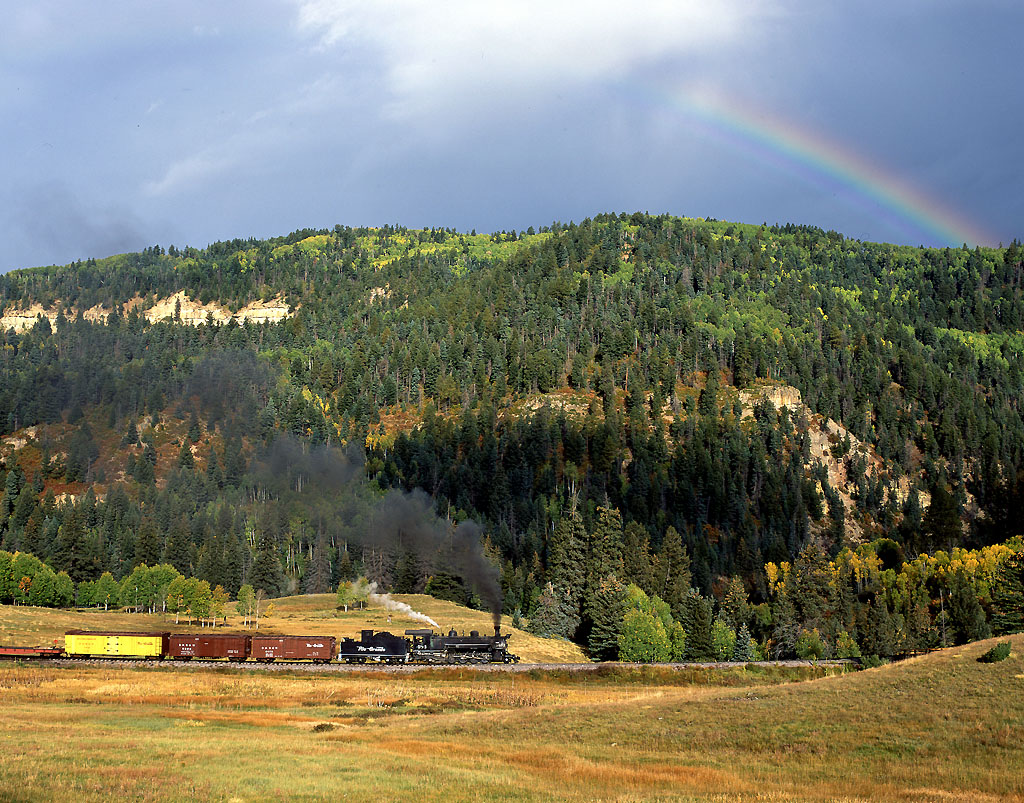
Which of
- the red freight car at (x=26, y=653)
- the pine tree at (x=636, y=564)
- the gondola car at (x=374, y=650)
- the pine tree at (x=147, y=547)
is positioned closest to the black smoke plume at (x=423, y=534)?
the pine tree at (x=636, y=564)

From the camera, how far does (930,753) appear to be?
45.0 m

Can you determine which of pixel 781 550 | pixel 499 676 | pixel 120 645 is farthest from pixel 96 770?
pixel 781 550

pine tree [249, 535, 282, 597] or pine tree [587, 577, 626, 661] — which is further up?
pine tree [249, 535, 282, 597]

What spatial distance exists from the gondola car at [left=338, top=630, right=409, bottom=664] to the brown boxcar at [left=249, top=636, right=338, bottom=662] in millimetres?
1721

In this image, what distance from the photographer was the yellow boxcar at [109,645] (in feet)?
311

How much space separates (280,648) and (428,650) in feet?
50.7

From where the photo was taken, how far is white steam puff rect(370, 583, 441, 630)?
134250 mm

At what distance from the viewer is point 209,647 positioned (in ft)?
317

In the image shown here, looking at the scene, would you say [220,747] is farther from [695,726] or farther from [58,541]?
[58,541]

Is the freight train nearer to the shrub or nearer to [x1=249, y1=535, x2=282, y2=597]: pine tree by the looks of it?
the shrub

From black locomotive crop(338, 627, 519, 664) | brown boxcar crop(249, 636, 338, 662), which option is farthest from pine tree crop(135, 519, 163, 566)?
black locomotive crop(338, 627, 519, 664)

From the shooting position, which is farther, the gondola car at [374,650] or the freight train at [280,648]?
the gondola car at [374,650]

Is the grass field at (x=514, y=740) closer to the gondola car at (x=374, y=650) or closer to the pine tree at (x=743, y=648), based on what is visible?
the gondola car at (x=374, y=650)

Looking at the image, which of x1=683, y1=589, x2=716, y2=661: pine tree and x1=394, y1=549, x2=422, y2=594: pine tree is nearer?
x1=683, y1=589, x2=716, y2=661: pine tree
